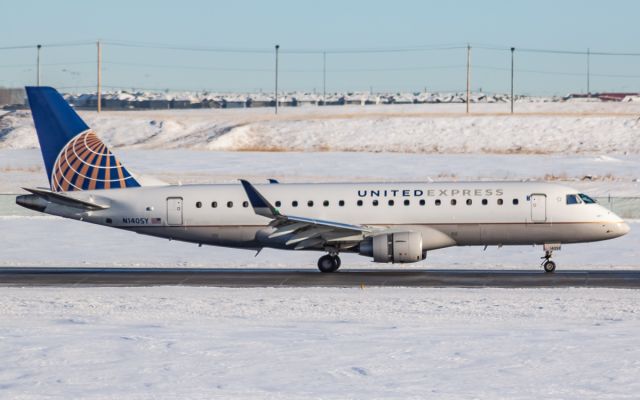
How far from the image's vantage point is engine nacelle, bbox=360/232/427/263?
38188mm

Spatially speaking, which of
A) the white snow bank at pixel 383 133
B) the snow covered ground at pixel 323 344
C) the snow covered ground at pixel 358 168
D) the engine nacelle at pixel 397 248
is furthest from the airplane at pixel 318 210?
the white snow bank at pixel 383 133

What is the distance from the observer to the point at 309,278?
38.2 metres

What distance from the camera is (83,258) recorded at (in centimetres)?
4681

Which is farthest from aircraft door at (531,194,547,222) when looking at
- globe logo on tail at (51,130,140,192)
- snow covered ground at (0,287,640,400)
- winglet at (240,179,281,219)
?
globe logo on tail at (51,130,140,192)

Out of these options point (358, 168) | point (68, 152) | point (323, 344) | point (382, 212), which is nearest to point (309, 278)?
point (382, 212)

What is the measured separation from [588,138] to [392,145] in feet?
63.1

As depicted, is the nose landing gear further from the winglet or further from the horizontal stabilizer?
the horizontal stabilizer

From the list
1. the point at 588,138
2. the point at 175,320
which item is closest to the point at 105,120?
the point at 588,138

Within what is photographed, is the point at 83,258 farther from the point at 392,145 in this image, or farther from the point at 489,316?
the point at 392,145

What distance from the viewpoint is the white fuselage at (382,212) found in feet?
128

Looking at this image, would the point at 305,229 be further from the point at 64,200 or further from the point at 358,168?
the point at 358,168

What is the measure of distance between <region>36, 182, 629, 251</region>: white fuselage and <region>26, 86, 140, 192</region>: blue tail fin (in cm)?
52

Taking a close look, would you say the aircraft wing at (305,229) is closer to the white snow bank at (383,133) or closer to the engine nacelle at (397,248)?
the engine nacelle at (397,248)

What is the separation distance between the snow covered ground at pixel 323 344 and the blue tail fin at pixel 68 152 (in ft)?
29.4
